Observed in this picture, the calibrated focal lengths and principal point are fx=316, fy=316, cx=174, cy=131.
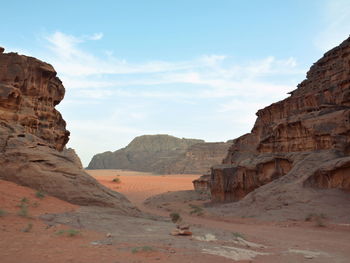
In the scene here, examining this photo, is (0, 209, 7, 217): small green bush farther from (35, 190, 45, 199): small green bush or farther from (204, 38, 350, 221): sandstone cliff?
(204, 38, 350, 221): sandstone cliff

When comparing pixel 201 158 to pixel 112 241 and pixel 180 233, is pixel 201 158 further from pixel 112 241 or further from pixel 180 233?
pixel 112 241

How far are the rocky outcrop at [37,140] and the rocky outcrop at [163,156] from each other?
2064 inches

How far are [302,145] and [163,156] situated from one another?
7470 cm

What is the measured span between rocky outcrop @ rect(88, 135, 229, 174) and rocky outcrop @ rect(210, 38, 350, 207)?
4207 centimetres

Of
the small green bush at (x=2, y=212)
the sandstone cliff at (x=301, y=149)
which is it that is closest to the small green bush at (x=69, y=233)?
the small green bush at (x=2, y=212)

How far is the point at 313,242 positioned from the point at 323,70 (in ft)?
53.3

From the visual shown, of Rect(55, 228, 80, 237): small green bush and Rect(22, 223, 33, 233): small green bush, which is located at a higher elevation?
Rect(22, 223, 33, 233): small green bush

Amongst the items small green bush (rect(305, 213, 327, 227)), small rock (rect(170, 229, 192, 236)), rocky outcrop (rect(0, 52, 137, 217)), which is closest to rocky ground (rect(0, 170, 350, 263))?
small rock (rect(170, 229, 192, 236))

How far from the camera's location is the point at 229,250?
6379mm

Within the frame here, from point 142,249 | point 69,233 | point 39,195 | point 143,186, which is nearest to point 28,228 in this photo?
point 69,233

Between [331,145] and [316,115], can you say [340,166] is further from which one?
[316,115]

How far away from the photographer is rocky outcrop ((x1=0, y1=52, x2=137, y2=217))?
10406 millimetres

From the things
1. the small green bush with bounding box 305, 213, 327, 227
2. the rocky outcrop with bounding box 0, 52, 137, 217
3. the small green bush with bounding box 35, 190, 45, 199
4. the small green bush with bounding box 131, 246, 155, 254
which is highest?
the rocky outcrop with bounding box 0, 52, 137, 217

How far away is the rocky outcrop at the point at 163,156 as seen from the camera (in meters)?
68.8
